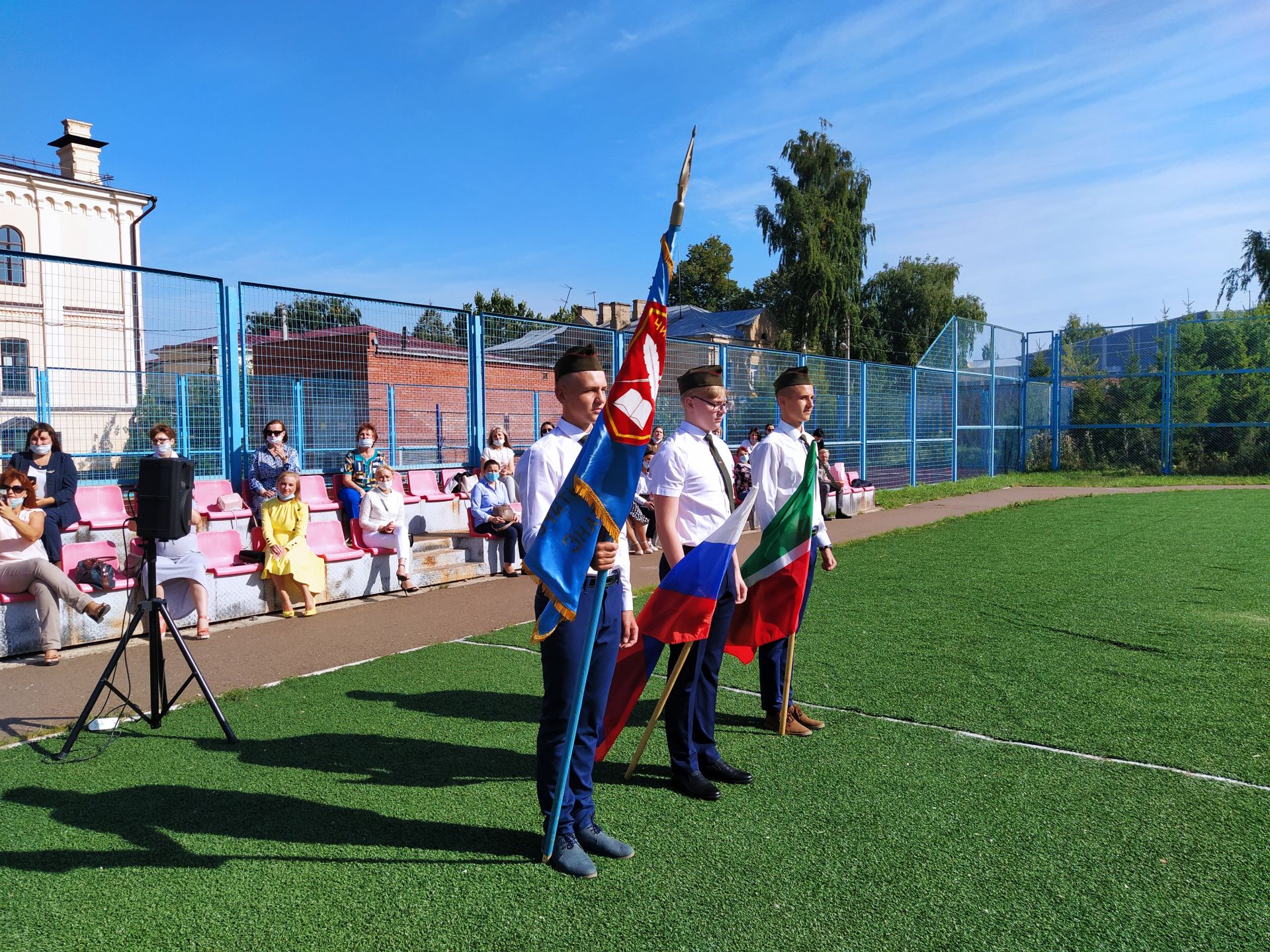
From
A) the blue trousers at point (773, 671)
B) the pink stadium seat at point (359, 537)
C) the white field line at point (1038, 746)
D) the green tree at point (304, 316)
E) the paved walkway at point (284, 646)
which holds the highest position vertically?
the green tree at point (304, 316)

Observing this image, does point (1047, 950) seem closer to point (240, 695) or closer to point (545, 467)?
point (545, 467)

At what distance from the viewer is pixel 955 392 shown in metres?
23.8

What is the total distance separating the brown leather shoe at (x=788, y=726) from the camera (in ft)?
16.1

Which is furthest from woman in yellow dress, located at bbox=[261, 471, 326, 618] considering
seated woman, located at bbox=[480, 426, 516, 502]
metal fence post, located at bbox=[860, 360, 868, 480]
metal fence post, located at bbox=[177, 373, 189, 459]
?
metal fence post, located at bbox=[860, 360, 868, 480]

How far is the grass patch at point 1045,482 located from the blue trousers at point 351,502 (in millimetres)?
12252

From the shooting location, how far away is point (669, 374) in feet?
54.4

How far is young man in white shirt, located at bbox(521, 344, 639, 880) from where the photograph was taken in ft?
11.2

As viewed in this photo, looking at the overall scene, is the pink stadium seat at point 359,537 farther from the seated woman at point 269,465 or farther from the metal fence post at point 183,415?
the metal fence post at point 183,415

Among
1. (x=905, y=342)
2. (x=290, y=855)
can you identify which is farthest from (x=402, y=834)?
(x=905, y=342)

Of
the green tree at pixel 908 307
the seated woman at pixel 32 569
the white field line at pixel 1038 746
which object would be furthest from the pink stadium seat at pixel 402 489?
the green tree at pixel 908 307

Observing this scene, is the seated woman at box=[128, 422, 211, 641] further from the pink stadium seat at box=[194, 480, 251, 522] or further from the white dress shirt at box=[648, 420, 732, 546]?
the white dress shirt at box=[648, 420, 732, 546]

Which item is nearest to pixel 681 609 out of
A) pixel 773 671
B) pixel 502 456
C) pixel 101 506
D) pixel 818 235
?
pixel 773 671

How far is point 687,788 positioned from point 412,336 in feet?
27.1

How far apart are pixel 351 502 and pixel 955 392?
727 inches
